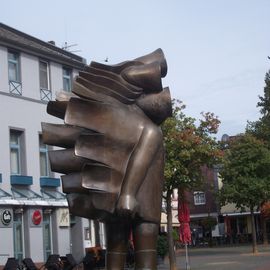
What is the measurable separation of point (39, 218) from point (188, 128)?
32.1 ft

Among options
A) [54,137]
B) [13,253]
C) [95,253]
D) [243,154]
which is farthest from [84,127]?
[243,154]

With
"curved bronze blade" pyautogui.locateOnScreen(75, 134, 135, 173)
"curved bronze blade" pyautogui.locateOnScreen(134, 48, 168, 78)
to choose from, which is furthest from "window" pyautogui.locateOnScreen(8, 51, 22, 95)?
"curved bronze blade" pyautogui.locateOnScreen(75, 134, 135, 173)

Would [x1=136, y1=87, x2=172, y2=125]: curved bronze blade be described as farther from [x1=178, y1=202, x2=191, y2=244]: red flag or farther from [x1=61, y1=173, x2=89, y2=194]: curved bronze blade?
[x1=178, y1=202, x2=191, y2=244]: red flag

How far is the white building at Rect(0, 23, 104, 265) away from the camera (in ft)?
89.8

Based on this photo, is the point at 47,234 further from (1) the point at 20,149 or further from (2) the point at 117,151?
(2) the point at 117,151

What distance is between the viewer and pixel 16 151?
28688 millimetres

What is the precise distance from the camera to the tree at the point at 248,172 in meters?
33.7

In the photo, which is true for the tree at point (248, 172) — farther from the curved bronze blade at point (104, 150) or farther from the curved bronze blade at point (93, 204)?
the curved bronze blade at point (104, 150)

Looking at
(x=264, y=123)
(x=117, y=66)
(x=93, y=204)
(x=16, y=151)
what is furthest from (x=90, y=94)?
(x=264, y=123)

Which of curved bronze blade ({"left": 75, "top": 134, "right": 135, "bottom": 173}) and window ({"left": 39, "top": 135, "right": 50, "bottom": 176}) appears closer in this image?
curved bronze blade ({"left": 75, "top": 134, "right": 135, "bottom": 173})

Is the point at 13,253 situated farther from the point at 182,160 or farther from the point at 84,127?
the point at 84,127

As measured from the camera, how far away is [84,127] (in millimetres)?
7254

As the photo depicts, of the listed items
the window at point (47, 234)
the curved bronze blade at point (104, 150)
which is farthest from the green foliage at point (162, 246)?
the curved bronze blade at point (104, 150)

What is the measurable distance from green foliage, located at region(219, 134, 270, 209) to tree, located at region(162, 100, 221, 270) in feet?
34.7
